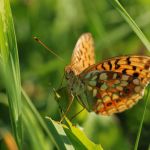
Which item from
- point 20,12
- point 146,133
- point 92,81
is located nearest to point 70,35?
point 20,12

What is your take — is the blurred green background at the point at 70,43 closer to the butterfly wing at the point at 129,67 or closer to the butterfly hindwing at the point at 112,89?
the butterfly hindwing at the point at 112,89

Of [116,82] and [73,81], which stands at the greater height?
[73,81]

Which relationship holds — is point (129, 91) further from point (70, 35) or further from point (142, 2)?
point (142, 2)

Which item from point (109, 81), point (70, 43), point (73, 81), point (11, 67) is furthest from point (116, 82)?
point (70, 43)

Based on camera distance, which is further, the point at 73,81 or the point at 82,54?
the point at 82,54

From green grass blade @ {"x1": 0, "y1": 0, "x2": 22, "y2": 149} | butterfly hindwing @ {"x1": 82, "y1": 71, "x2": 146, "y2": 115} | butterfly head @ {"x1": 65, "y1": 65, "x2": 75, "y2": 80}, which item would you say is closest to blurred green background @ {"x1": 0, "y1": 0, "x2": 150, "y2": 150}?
butterfly hindwing @ {"x1": 82, "y1": 71, "x2": 146, "y2": 115}

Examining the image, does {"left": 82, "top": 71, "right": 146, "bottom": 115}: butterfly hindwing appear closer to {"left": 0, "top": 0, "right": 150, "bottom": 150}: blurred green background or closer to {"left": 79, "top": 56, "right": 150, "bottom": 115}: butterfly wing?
{"left": 79, "top": 56, "right": 150, "bottom": 115}: butterfly wing

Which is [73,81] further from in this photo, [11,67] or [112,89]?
[11,67]
